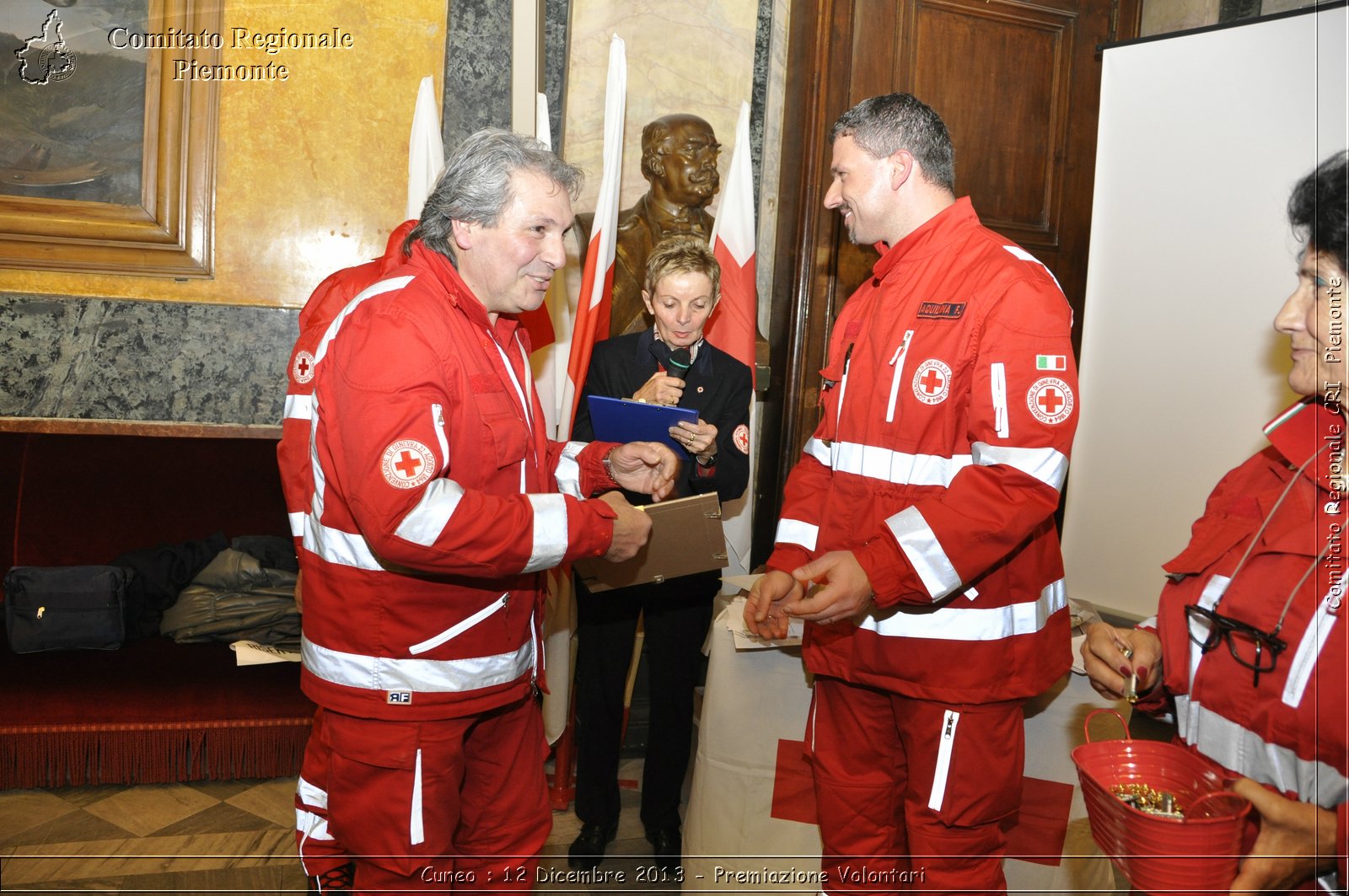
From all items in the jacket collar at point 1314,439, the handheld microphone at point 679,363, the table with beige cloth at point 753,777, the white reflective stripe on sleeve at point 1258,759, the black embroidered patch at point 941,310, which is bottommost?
the table with beige cloth at point 753,777

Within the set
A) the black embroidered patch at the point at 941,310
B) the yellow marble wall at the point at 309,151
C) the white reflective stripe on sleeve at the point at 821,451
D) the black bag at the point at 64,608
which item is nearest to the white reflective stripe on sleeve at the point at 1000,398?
the black embroidered patch at the point at 941,310

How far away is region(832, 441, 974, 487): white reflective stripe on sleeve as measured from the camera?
1.83 meters

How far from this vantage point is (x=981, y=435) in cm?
177

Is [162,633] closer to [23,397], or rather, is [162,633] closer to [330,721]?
[23,397]

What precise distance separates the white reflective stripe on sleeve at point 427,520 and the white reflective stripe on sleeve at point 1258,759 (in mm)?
1148

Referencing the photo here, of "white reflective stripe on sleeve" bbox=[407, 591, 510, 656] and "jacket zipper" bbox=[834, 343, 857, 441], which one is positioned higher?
"jacket zipper" bbox=[834, 343, 857, 441]

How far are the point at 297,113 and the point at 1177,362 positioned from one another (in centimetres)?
318

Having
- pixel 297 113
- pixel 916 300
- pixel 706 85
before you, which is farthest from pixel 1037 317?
pixel 297 113

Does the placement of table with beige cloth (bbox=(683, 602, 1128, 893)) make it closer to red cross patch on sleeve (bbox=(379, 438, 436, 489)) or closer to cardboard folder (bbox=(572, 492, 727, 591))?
cardboard folder (bbox=(572, 492, 727, 591))

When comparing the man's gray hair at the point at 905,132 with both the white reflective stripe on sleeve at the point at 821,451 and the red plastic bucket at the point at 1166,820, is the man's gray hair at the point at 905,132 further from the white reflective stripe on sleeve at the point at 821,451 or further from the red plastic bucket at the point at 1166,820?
the red plastic bucket at the point at 1166,820

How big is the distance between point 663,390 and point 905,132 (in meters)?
0.96

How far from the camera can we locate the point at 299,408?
2.37 meters

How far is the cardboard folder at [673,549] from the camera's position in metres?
2.04

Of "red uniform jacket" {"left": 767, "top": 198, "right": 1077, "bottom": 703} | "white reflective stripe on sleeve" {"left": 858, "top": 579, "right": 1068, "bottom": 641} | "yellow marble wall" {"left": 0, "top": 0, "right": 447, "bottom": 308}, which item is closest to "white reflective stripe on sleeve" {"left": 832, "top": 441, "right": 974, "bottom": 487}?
"red uniform jacket" {"left": 767, "top": 198, "right": 1077, "bottom": 703}
